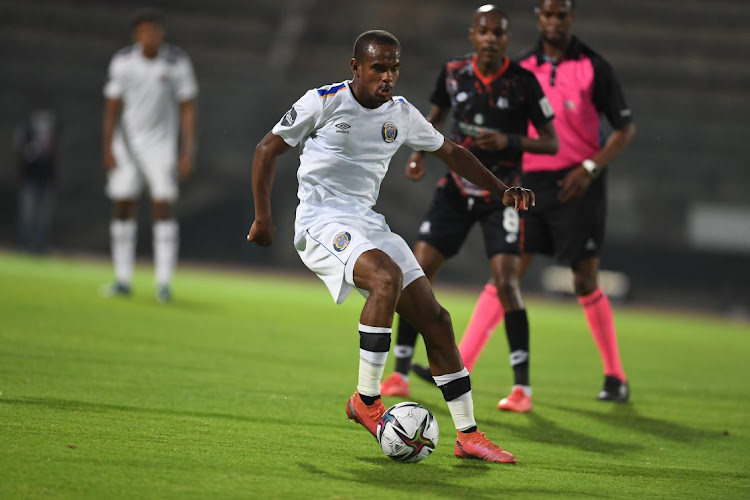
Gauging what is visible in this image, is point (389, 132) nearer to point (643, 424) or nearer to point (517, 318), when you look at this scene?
point (517, 318)

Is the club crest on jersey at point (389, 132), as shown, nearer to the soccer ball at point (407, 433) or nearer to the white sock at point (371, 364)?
the white sock at point (371, 364)

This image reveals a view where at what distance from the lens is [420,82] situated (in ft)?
62.3

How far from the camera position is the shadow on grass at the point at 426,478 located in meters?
3.80

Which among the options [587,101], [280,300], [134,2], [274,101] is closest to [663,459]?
[587,101]

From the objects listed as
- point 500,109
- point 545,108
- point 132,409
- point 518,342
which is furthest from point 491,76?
point 132,409

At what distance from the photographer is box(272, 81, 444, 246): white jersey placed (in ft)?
15.0

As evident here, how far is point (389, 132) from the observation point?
184 inches

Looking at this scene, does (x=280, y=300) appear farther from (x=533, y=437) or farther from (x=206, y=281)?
(x=533, y=437)

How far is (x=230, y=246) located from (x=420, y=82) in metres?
4.79

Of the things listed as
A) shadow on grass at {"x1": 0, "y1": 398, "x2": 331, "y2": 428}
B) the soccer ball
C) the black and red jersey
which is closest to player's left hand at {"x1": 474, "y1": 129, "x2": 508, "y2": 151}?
the black and red jersey

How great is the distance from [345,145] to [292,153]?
39.2 ft

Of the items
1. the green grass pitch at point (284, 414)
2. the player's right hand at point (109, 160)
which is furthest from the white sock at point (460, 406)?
the player's right hand at point (109, 160)

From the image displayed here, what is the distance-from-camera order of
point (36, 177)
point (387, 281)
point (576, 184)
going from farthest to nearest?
point (36, 177) < point (576, 184) < point (387, 281)

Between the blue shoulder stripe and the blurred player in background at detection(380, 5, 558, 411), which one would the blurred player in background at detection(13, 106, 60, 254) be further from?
the blue shoulder stripe
